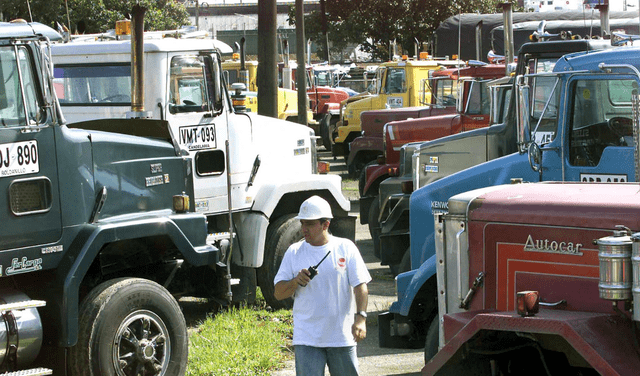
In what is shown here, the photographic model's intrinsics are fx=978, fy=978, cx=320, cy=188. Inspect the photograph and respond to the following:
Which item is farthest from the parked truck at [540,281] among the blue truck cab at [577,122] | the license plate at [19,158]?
the license plate at [19,158]

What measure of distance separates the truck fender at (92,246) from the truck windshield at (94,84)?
224 centimetres

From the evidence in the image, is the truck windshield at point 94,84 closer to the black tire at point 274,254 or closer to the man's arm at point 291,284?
the black tire at point 274,254

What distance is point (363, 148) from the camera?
19047mm

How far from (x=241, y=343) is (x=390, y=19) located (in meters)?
43.6

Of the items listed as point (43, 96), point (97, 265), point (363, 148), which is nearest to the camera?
point (43, 96)

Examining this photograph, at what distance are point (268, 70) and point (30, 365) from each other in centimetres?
→ 1042

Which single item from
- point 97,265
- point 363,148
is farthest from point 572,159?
point 363,148

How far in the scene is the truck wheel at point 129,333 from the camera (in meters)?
6.77

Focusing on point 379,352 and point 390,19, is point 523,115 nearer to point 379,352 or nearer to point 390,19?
point 379,352

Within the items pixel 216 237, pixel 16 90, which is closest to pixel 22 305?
pixel 16 90

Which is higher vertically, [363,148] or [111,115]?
[111,115]

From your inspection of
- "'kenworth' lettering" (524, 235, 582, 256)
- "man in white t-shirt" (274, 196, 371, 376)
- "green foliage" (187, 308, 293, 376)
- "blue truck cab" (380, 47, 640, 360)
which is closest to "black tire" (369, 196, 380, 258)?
"green foliage" (187, 308, 293, 376)

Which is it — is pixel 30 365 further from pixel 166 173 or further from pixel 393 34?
pixel 393 34

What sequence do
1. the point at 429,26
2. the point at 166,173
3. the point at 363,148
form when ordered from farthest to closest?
the point at 429,26
the point at 363,148
the point at 166,173
